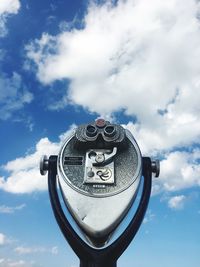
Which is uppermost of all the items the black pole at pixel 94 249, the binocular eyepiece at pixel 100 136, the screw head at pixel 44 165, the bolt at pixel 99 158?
the binocular eyepiece at pixel 100 136

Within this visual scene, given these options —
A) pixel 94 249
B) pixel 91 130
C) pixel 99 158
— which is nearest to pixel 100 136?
pixel 91 130

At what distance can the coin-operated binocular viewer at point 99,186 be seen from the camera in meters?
3.99

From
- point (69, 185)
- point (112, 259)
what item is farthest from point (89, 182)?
point (112, 259)

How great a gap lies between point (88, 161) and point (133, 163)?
0.49 metres

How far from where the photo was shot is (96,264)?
400 cm

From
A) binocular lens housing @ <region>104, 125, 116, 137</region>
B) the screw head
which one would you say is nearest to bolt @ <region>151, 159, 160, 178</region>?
binocular lens housing @ <region>104, 125, 116, 137</region>

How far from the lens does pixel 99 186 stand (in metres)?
4.14

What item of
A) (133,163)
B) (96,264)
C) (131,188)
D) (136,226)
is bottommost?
(96,264)

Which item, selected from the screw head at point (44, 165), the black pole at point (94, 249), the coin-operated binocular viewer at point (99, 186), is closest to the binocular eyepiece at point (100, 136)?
the coin-operated binocular viewer at point (99, 186)

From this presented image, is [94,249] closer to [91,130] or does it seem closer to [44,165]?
[44,165]

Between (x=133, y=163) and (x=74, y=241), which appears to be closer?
(x=74, y=241)

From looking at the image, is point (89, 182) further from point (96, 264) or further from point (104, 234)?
point (96, 264)

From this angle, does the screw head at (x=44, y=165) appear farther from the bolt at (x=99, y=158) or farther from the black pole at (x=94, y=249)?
the bolt at (x=99, y=158)

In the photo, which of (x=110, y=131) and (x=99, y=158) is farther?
(x=110, y=131)
